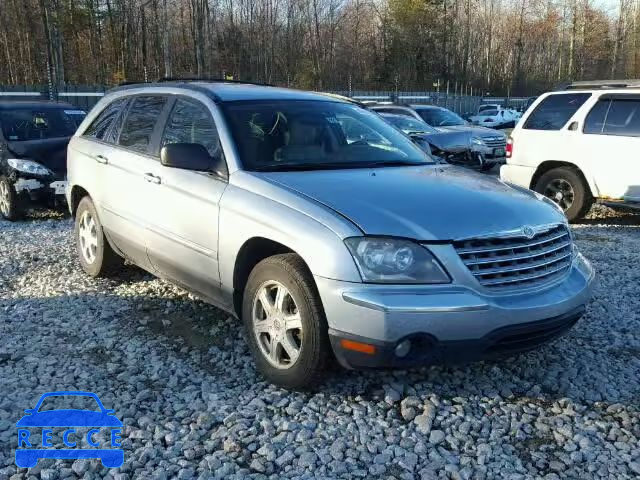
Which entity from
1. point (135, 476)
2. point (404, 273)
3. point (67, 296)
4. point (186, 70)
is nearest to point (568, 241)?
point (404, 273)

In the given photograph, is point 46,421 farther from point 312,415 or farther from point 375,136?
point 375,136

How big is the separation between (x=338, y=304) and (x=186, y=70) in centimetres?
4101

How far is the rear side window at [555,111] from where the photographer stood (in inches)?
337

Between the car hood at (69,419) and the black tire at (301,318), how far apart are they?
0.90 m

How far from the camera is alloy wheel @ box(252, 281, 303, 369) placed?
3379mm

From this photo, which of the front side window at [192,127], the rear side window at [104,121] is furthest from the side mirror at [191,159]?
the rear side window at [104,121]

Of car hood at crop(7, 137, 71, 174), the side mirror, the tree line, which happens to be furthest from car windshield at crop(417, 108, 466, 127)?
the tree line

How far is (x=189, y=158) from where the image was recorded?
3881mm

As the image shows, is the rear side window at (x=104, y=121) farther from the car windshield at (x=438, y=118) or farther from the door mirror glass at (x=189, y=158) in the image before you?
the car windshield at (x=438, y=118)

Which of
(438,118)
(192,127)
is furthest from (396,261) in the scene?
(438,118)

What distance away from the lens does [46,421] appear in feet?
10.5

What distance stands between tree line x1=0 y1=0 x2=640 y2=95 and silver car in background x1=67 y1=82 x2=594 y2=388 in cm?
2445

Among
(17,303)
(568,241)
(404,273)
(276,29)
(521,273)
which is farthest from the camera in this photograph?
(276,29)

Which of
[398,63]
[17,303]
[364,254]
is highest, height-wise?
[398,63]
